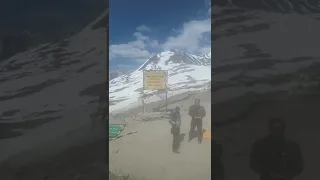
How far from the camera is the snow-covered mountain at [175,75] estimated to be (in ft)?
7.48

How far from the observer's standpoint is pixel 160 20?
90.7 inches

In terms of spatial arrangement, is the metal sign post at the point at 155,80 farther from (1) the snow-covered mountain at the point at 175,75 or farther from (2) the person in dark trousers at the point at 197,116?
(2) the person in dark trousers at the point at 197,116

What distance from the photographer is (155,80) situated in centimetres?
232

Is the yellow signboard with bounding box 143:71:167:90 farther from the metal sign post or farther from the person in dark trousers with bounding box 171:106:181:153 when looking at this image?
the person in dark trousers with bounding box 171:106:181:153

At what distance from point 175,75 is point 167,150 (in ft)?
1.42

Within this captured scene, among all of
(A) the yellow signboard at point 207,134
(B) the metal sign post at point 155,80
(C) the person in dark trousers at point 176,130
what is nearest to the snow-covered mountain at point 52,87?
(B) the metal sign post at point 155,80

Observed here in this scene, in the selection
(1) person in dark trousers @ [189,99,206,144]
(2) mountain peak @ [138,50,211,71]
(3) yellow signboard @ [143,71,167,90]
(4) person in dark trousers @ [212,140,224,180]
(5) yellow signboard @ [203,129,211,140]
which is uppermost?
(2) mountain peak @ [138,50,211,71]

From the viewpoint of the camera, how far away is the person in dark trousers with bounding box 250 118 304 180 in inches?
90.5

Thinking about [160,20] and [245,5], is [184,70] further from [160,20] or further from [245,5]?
[245,5]

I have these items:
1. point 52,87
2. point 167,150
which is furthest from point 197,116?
point 52,87

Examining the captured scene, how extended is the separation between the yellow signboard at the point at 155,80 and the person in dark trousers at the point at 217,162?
1.47ft

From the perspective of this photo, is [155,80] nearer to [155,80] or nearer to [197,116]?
[155,80]

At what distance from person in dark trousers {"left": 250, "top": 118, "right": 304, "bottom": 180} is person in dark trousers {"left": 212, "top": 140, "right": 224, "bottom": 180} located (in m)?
0.18

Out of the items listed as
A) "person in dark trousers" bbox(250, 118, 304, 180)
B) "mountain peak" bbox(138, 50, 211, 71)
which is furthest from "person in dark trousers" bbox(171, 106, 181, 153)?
"person in dark trousers" bbox(250, 118, 304, 180)
